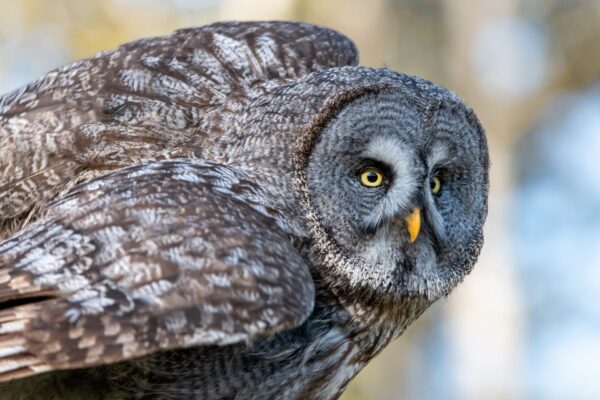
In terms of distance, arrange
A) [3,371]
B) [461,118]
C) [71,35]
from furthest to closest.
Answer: [71,35] → [461,118] → [3,371]

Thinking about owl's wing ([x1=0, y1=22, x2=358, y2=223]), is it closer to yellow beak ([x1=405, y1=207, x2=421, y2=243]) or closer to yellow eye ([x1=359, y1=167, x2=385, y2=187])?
yellow eye ([x1=359, y1=167, x2=385, y2=187])

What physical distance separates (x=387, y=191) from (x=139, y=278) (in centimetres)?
125

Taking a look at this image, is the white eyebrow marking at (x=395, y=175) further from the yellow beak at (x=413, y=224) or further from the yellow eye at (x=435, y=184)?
the yellow eye at (x=435, y=184)

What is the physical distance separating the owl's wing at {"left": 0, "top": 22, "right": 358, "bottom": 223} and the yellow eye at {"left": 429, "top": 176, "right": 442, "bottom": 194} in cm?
84

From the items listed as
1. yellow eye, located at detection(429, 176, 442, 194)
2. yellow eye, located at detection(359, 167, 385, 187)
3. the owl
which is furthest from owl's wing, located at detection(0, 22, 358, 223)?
yellow eye, located at detection(429, 176, 442, 194)

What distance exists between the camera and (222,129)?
4566mm

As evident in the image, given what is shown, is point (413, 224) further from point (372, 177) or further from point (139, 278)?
point (139, 278)

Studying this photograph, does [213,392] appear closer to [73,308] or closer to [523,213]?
[73,308]

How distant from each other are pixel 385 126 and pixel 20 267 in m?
1.60

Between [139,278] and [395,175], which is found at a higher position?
[395,175]

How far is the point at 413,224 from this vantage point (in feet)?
14.2

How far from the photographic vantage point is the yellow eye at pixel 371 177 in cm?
438

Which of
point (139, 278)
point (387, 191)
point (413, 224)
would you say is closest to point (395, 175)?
point (387, 191)

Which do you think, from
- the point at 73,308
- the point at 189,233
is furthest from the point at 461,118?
the point at 73,308
